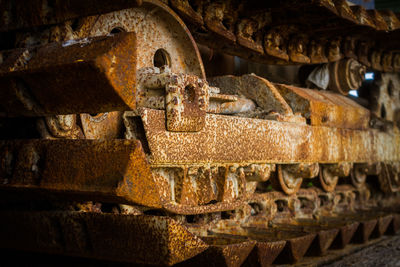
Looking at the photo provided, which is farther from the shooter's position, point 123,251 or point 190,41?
point 190,41

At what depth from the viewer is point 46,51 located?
1783mm

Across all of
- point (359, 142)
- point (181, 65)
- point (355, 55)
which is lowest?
point (359, 142)

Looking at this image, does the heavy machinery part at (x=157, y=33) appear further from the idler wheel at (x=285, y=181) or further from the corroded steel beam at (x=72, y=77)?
the idler wheel at (x=285, y=181)

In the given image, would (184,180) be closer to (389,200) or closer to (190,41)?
(190,41)

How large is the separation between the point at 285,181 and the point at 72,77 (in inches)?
92.1

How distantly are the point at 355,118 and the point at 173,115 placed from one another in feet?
8.57

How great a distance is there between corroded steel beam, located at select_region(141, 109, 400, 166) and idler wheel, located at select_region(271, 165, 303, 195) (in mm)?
189

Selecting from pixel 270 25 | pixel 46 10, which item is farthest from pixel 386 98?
pixel 46 10

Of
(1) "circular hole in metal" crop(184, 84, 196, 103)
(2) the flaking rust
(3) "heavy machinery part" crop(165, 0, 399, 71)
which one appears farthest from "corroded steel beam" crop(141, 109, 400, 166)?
(3) "heavy machinery part" crop(165, 0, 399, 71)

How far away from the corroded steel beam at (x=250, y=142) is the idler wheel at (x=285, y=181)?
19 centimetres

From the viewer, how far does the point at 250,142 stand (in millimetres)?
2904

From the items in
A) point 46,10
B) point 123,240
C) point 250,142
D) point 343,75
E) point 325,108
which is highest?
point 343,75

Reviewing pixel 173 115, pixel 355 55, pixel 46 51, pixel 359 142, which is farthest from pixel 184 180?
pixel 355 55

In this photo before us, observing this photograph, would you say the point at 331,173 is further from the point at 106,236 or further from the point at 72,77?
the point at 72,77
